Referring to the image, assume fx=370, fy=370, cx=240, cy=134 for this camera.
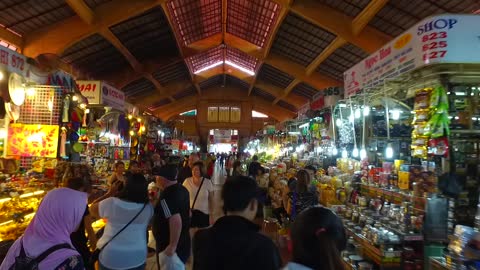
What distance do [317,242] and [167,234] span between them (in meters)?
1.83

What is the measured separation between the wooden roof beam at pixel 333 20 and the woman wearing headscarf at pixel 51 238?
28.3 ft

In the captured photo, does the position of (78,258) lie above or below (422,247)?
above

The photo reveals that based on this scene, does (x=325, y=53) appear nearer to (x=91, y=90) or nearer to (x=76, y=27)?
(x=76, y=27)

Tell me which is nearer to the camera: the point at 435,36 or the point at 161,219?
the point at 161,219

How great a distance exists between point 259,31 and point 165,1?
15.2 feet

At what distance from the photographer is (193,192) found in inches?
175

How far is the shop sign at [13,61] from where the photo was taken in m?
4.65

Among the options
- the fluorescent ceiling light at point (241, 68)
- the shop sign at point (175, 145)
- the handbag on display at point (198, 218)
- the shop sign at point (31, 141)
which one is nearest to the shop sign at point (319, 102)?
the handbag on display at point (198, 218)

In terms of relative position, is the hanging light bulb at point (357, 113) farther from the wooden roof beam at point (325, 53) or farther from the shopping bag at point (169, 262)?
the wooden roof beam at point (325, 53)

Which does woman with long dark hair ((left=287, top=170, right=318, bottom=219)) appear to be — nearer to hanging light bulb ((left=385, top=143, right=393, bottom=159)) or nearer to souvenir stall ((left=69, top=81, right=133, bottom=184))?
hanging light bulb ((left=385, top=143, right=393, bottom=159))

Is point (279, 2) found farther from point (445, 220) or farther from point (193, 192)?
point (445, 220)

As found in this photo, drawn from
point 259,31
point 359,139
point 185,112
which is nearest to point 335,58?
point 259,31

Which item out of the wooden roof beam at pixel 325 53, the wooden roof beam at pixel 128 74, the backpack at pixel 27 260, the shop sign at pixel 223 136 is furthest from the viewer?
the shop sign at pixel 223 136

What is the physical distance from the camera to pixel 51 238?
87.7 inches
